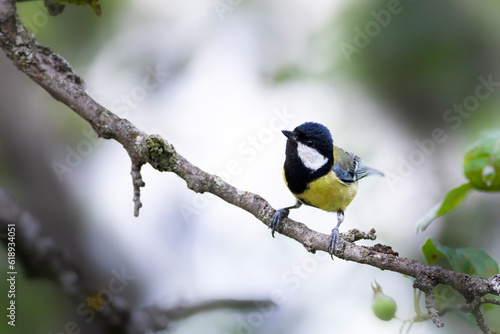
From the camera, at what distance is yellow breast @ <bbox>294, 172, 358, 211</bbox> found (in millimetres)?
2197

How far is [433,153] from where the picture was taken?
274 centimetres

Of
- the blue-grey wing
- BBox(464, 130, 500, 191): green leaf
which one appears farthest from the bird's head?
BBox(464, 130, 500, 191): green leaf

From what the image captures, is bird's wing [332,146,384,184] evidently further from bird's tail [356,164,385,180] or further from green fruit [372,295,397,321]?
green fruit [372,295,397,321]

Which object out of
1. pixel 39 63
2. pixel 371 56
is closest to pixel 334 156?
pixel 371 56

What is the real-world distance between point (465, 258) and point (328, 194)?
838mm

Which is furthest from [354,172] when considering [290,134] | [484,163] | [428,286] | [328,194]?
[428,286]

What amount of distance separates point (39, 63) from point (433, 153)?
2036 millimetres

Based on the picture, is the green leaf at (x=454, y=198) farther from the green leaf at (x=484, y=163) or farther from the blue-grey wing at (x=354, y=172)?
the blue-grey wing at (x=354, y=172)

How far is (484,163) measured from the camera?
4.32ft

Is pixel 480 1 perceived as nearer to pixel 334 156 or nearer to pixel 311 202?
pixel 334 156

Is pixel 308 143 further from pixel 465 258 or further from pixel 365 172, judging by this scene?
pixel 465 258

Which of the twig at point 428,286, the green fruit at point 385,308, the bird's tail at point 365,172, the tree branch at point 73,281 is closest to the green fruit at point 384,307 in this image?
the green fruit at point 385,308

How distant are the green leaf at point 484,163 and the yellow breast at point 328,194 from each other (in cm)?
89

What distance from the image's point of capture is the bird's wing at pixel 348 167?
2318 mm
